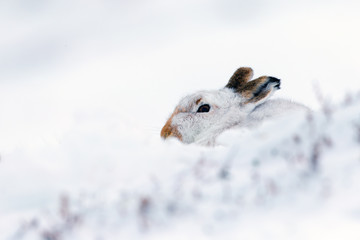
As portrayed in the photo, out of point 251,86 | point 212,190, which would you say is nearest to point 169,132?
point 251,86

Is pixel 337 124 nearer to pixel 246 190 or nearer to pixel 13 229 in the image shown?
pixel 246 190

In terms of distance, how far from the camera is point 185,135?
926cm

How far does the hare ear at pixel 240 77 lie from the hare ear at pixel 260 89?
Answer: 273 mm

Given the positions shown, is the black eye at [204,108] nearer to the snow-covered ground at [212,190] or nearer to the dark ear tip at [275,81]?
the dark ear tip at [275,81]

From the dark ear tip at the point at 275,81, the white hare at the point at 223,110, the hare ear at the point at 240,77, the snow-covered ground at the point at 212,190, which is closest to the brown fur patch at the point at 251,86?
the white hare at the point at 223,110

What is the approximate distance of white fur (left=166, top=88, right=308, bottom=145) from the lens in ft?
29.8

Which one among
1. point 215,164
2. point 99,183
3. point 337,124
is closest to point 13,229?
point 99,183

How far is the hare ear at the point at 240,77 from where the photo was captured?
1025 cm

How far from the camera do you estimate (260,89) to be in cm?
982

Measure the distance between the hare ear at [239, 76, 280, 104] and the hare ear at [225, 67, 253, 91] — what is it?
0.27 m

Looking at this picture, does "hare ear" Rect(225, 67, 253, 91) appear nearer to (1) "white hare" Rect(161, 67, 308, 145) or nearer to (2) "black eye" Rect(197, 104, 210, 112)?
(1) "white hare" Rect(161, 67, 308, 145)

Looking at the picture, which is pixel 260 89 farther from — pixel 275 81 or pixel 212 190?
pixel 212 190

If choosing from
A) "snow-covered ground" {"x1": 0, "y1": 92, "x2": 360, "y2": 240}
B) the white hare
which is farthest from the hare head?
"snow-covered ground" {"x1": 0, "y1": 92, "x2": 360, "y2": 240}

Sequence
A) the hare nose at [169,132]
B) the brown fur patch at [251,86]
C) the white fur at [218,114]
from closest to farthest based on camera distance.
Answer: the white fur at [218,114], the hare nose at [169,132], the brown fur patch at [251,86]
